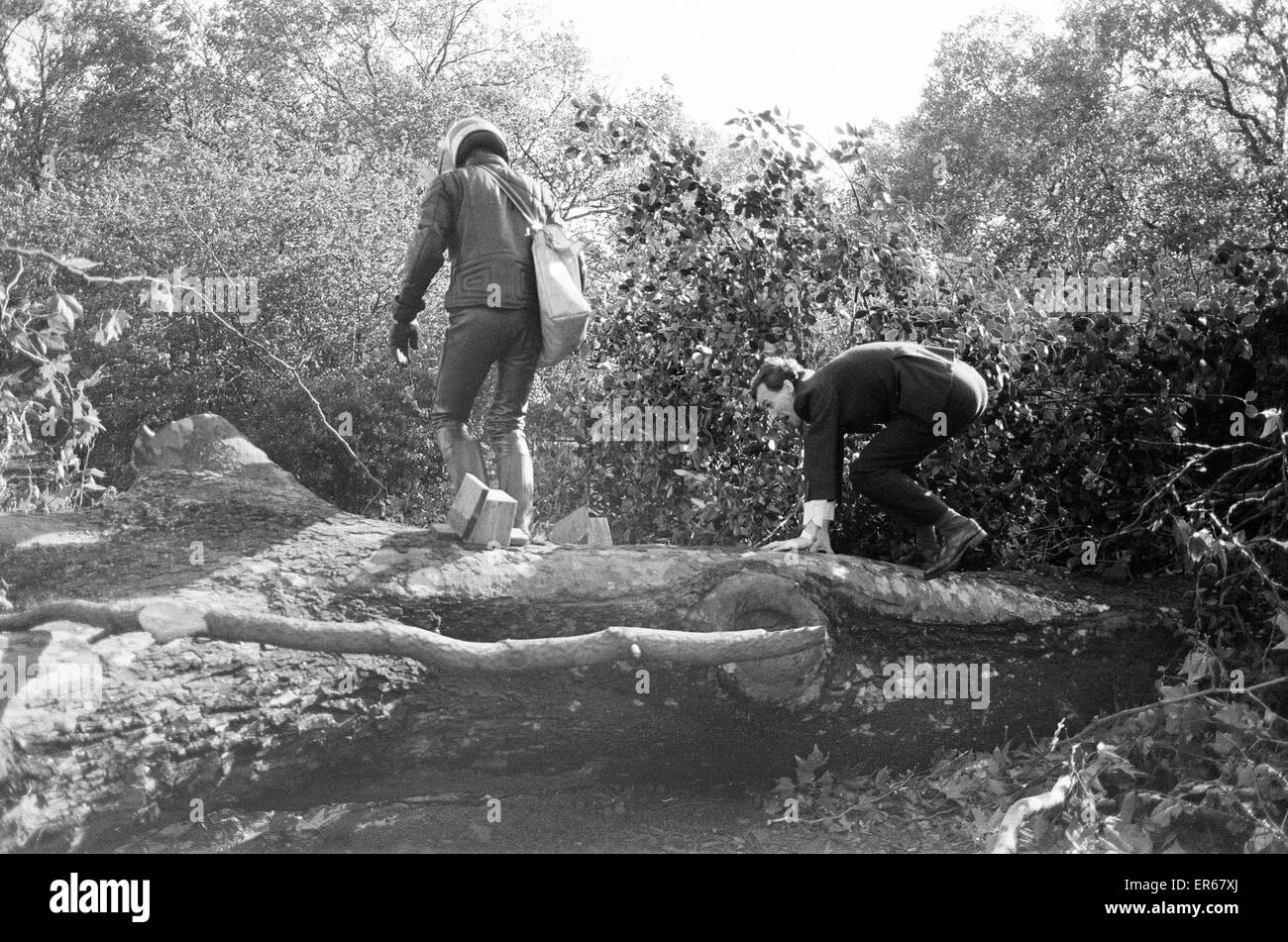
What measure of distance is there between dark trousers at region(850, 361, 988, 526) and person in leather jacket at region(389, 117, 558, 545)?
144 cm

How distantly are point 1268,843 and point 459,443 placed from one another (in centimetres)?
342

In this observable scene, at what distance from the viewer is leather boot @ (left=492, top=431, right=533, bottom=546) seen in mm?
5258

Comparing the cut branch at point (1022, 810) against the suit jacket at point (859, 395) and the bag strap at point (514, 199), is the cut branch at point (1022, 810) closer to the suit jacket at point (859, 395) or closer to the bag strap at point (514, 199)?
the suit jacket at point (859, 395)

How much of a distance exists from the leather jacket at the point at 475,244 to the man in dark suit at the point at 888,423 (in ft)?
4.03

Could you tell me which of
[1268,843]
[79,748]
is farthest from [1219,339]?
[79,748]

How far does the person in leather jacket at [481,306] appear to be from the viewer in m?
5.39

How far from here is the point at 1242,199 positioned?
17141 millimetres

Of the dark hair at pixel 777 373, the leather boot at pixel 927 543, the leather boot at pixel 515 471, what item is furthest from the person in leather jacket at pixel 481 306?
the leather boot at pixel 927 543

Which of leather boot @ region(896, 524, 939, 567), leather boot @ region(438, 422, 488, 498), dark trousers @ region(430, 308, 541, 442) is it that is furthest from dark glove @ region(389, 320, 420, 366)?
leather boot @ region(896, 524, 939, 567)

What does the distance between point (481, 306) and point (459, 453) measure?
2.13 ft

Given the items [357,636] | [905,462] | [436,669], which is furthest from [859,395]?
[357,636]

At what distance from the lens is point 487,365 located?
216 inches

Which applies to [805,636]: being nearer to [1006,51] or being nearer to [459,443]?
[459,443]

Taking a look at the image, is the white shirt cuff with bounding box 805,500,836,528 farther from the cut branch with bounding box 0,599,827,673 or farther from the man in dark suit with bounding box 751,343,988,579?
the cut branch with bounding box 0,599,827,673
